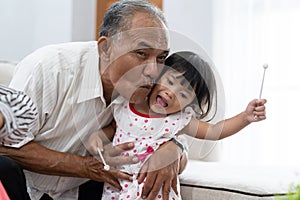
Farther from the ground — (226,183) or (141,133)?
(141,133)

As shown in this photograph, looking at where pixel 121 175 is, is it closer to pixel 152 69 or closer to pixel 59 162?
pixel 59 162

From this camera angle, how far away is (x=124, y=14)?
1.48 m

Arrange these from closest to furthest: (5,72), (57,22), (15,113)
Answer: (15,113) → (5,72) → (57,22)

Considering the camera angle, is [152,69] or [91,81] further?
[91,81]

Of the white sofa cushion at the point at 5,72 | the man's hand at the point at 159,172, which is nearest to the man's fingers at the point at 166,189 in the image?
the man's hand at the point at 159,172

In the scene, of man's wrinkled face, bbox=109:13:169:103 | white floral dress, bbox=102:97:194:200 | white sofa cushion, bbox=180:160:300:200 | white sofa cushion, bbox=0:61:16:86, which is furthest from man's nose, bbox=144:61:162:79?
white sofa cushion, bbox=0:61:16:86

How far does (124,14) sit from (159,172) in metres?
0.43

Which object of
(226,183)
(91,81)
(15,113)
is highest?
(15,113)

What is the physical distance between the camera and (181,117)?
1431mm

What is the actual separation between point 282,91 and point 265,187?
145 centimetres

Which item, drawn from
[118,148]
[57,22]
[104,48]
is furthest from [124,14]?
[57,22]

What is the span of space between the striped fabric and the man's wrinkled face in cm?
74

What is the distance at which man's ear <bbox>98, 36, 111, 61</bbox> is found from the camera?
1491mm

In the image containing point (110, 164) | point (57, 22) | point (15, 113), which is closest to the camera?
point (15, 113)
